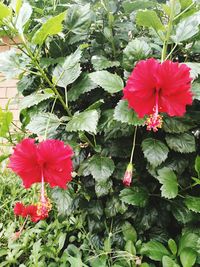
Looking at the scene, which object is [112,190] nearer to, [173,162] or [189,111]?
[173,162]

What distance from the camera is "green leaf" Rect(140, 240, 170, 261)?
1.03 metres

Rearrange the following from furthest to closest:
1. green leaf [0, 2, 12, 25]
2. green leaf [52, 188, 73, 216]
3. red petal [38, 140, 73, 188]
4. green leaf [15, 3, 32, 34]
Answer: green leaf [52, 188, 73, 216] → green leaf [15, 3, 32, 34] → green leaf [0, 2, 12, 25] → red petal [38, 140, 73, 188]

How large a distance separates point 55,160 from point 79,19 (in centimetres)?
55

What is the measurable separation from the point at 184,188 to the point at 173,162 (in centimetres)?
11

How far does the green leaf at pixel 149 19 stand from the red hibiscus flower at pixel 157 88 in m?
0.25

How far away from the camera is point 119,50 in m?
1.14

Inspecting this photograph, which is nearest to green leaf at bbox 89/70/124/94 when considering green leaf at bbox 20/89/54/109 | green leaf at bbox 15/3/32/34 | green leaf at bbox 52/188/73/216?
green leaf at bbox 20/89/54/109

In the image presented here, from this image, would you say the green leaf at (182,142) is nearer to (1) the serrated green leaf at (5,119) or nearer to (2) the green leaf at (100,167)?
(2) the green leaf at (100,167)

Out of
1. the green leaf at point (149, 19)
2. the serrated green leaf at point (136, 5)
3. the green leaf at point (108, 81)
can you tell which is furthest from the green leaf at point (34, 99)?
the serrated green leaf at point (136, 5)

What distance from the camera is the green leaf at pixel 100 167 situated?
0.96 metres

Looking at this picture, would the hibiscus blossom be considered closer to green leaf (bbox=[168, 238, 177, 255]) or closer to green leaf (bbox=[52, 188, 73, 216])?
green leaf (bbox=[52, 188, 73, 216])

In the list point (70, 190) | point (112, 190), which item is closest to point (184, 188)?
point (112, 190)

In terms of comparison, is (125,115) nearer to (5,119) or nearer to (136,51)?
(136,51)

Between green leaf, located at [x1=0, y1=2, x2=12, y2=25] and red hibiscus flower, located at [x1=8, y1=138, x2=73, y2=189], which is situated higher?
green leaf, located at [x1=0, y1=2, x2=12, y2=25]
